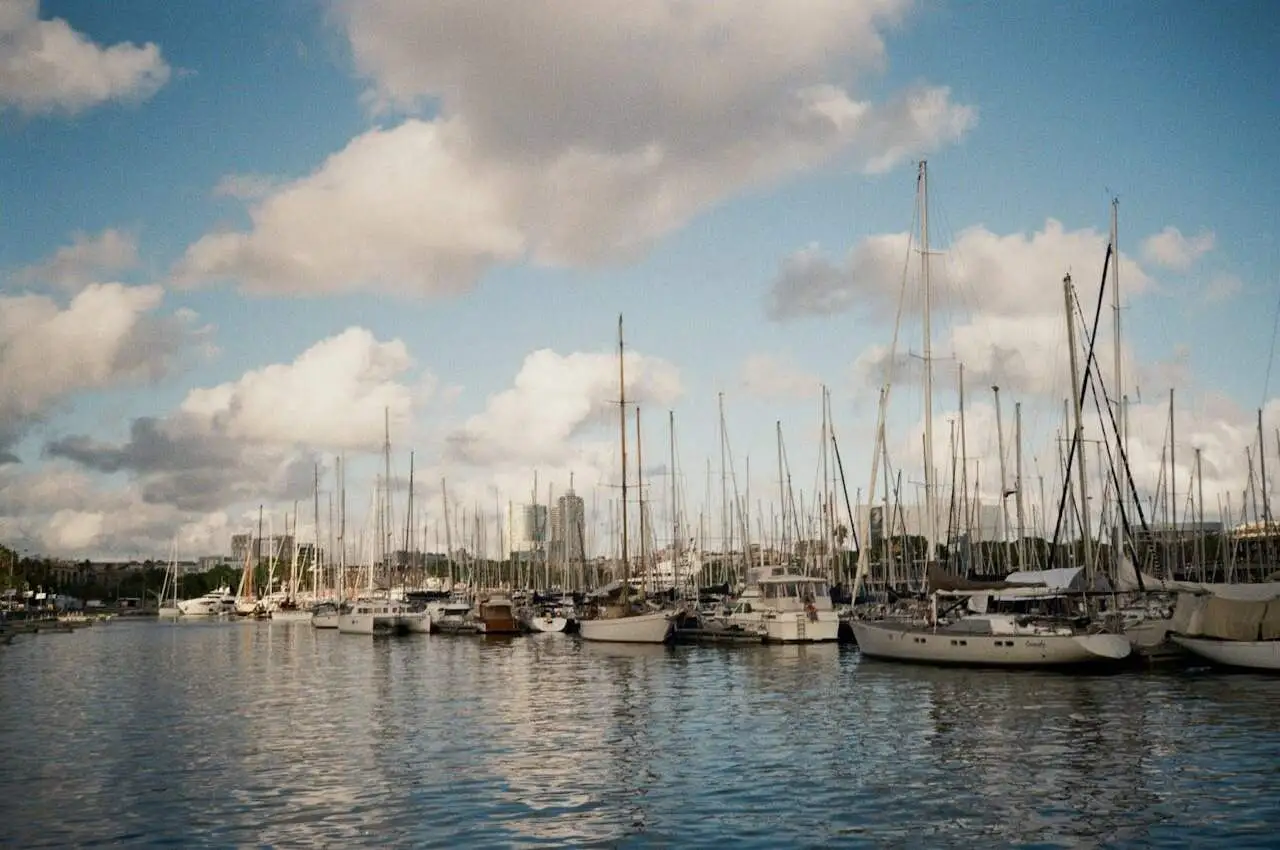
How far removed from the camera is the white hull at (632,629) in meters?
77.5

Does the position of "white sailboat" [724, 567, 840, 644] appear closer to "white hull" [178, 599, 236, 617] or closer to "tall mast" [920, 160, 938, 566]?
"tall mast" [920, 160, 938, 566]

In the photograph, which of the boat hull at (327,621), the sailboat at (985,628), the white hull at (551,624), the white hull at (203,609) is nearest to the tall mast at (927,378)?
the sailboat at (985,628)

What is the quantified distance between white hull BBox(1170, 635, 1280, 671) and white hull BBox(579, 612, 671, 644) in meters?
35.5

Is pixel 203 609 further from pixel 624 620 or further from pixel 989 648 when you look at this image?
pixel 989 648

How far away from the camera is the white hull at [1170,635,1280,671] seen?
153ft

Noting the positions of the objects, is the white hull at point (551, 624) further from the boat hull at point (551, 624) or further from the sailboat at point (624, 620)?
the sailboat at point (624, 620)

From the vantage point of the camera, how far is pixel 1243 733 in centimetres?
3200

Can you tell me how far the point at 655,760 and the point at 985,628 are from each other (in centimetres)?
2952

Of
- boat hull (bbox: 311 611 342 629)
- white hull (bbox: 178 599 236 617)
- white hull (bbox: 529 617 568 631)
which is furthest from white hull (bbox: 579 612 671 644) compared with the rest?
white hull (bbox: 178 599 236 617)

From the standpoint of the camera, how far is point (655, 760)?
2980 centimetres

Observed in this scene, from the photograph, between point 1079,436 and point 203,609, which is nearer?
point 1079,436

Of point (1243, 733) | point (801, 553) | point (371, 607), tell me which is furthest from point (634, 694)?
point (371, 607)

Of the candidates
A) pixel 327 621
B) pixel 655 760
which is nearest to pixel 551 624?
pixel 327 621

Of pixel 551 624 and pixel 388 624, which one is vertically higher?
pixel 551 624
